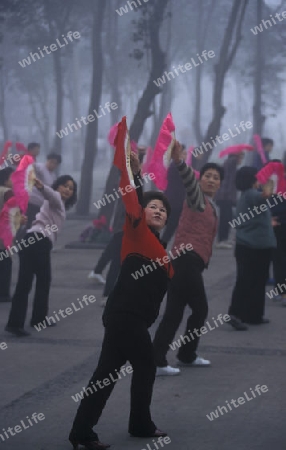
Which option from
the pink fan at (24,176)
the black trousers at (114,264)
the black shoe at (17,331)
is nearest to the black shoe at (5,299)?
the black trousers at (114,264)

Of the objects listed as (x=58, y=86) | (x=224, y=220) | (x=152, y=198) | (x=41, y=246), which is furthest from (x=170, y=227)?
(x=58, y=86)

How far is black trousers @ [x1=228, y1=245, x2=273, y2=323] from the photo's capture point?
10445 millimetres

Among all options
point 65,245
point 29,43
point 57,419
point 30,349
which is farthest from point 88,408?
point 29,43

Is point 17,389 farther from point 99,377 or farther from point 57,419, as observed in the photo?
point 99,377

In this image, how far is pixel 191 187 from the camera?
8094 millimetres

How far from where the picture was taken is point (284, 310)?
37.3ft

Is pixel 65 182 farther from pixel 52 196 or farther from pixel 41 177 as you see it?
pixel 41 177

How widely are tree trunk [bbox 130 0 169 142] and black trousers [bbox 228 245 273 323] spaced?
954 centimetres

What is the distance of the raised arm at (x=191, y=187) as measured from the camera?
7.86 meters

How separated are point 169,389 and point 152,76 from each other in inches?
536

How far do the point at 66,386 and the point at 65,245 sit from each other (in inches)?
437
